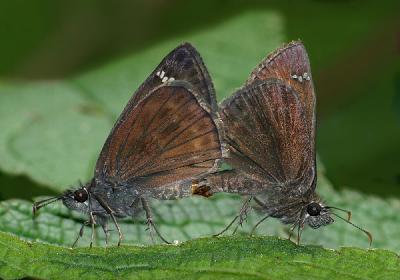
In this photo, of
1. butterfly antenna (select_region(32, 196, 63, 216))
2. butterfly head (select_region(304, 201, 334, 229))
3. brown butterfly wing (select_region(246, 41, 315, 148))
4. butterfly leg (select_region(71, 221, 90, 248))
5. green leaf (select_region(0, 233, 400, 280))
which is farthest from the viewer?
brown butterfly wing (select_region(246, 41, 315, 148))

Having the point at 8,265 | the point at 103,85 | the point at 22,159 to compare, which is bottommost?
the point at 8,265

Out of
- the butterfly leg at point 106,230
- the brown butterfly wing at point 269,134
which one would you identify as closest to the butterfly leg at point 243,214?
the brown butterfly wing at point 269,134

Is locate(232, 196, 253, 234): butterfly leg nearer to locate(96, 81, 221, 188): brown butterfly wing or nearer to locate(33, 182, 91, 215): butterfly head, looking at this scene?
locate(96, 81, 221, 188): brown butterfly wing

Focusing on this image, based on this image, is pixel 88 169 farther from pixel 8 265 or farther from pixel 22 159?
pixel 8 265

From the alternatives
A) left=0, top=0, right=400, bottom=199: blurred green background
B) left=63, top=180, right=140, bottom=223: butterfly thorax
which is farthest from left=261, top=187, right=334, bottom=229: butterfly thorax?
left=0, top=0, right=400, bottom=199: blurred green background

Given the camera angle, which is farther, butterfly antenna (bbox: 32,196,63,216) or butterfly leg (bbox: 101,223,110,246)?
butterfly leg (bbox: 101,223,110,246)

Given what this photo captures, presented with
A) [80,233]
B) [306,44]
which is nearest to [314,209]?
[80,233]

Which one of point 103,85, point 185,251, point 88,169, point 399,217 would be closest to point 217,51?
point 103,85
